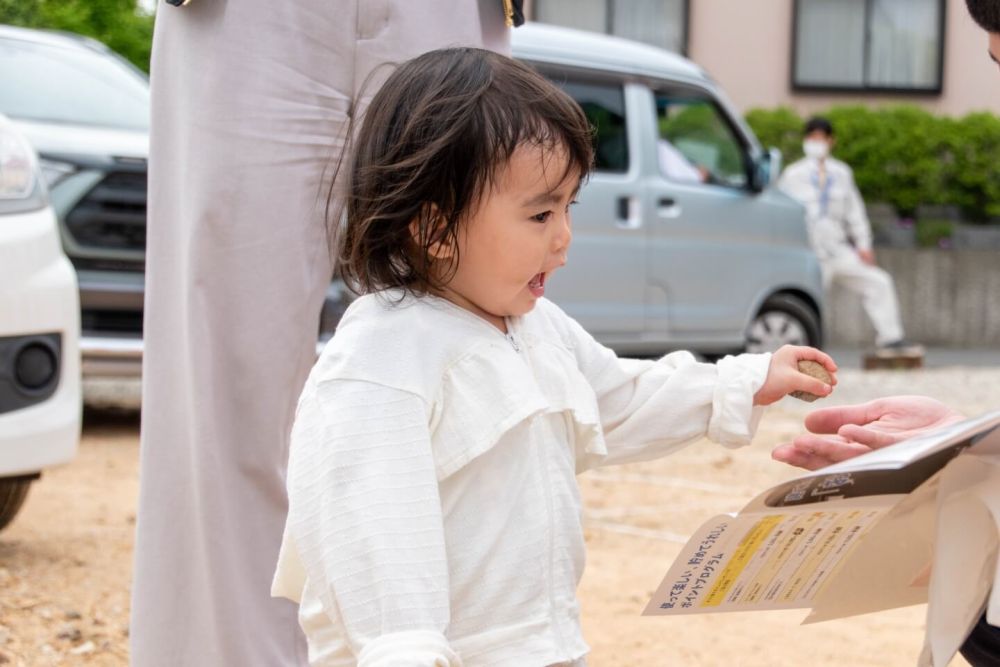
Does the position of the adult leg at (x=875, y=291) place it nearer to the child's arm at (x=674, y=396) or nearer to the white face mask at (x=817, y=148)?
the white face mask at (x=817, y=148)

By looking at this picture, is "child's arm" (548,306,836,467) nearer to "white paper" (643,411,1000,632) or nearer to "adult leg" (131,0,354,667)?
"white paper" (643,411,1000,632)

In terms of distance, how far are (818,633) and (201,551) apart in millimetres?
1598

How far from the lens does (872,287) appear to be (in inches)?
425

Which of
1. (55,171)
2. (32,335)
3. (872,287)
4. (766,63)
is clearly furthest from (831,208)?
(32,335)

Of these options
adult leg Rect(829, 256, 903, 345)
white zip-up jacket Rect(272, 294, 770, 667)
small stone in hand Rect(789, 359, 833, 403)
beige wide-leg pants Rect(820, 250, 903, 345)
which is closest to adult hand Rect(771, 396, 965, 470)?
small stone in hand Rect(789, 359, 833, 403)

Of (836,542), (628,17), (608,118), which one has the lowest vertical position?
(836,542)

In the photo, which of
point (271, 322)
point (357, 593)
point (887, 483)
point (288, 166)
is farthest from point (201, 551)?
point (887, 483)

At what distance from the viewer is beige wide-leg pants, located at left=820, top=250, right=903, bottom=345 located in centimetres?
1073

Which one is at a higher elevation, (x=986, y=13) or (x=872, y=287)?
(x=986, y=13)

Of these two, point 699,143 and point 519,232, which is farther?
point 699,143

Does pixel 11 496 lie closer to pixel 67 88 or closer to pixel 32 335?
pixel 32 335

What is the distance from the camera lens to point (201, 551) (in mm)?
2322

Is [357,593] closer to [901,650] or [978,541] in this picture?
[978,541]

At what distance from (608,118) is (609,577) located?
4.87 m
